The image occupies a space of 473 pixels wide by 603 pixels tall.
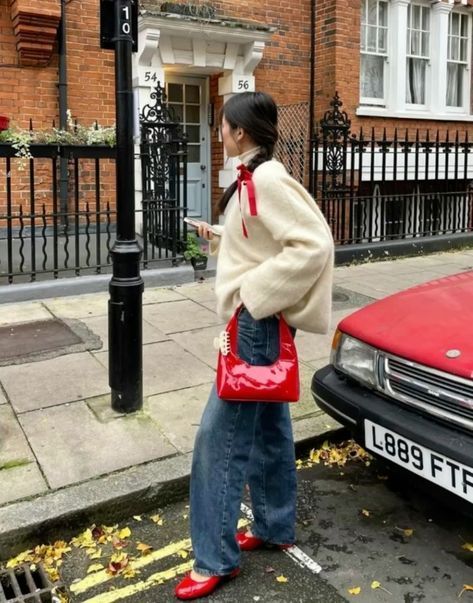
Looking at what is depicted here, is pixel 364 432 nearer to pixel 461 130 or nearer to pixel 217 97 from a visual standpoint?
pixel 217 97

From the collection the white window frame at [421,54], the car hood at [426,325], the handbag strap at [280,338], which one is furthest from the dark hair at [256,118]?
the white window frame at [421,54]

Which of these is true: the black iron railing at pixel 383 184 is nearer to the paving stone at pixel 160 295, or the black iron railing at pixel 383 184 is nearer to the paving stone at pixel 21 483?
Result: the paving stone at pixel 160 295

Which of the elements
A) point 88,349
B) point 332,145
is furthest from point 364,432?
point 332,145

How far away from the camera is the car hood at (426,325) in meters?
2.72

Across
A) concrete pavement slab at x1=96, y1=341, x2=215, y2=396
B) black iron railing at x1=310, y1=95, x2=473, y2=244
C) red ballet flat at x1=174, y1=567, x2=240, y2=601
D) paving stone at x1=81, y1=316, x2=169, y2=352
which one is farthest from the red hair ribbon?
black iron railing at x1=310, y1=95, x2=473, y2=244

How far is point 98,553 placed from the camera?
292 cm

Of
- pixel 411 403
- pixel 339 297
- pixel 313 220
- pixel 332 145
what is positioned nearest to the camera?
pixel 313 220

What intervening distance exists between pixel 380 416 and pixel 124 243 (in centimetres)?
189

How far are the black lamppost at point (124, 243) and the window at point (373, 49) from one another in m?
9.22

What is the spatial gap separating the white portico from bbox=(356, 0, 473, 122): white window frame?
2.55m

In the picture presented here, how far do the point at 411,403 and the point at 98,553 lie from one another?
1562 millimetres

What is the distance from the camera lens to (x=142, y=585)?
2693 mm

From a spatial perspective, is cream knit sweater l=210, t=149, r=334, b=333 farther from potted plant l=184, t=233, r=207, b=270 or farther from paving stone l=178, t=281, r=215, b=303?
potted plant l=184, t=233, r=207, b=270

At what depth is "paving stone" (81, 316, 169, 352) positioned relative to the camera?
18.5 feet
